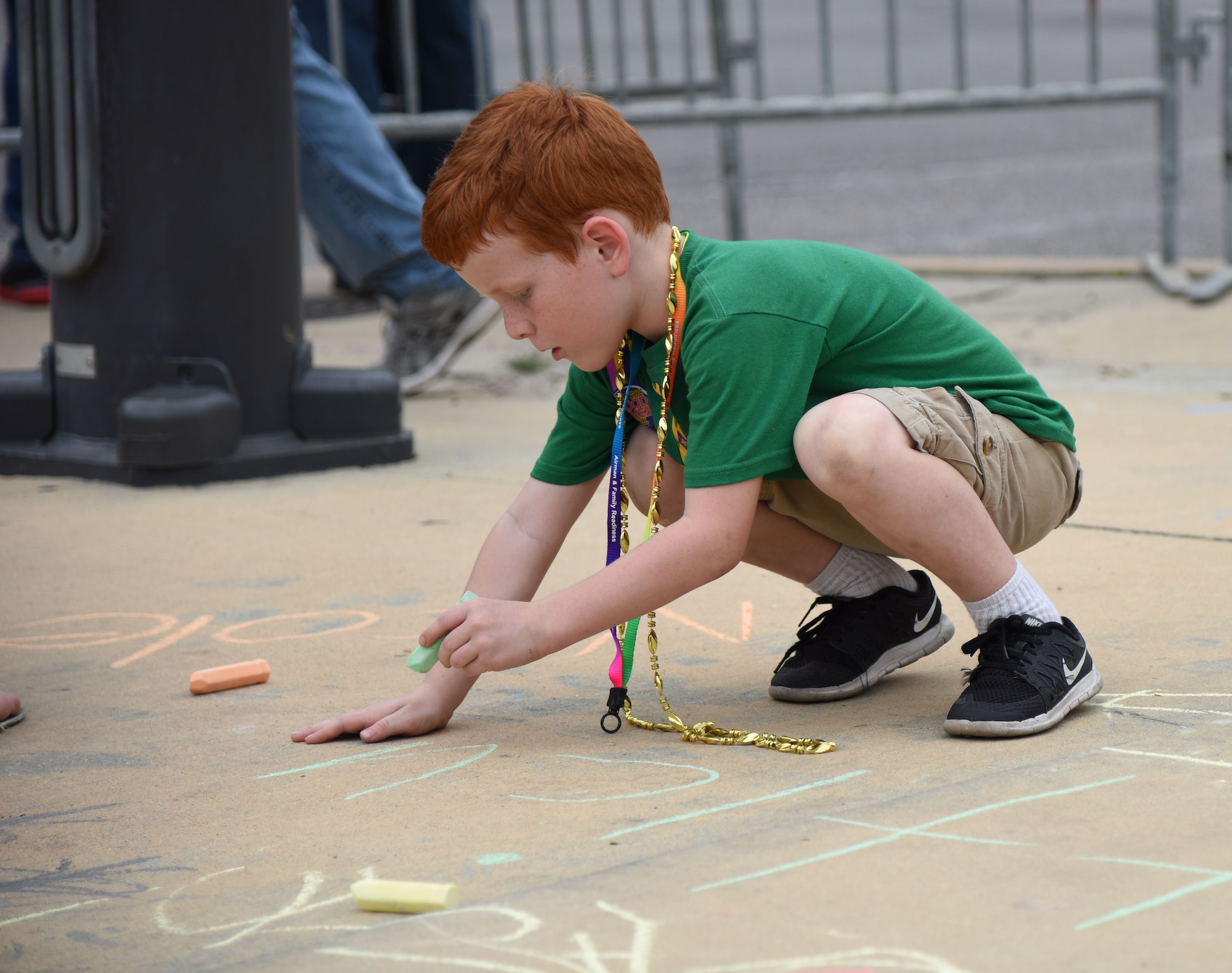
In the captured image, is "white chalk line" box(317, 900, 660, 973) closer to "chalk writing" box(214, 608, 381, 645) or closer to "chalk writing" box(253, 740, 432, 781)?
"chalk writing" box(253, 740, 432, 781)

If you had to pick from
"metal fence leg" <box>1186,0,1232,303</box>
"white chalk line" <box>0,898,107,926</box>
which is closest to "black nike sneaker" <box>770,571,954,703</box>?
"white chalk line" <box>0,898,107,926</box>

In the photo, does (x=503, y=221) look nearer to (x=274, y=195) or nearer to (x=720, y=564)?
(x=720, y=564)

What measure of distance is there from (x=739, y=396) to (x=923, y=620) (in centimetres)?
51

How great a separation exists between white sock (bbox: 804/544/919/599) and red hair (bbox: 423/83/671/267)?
0.53 meters

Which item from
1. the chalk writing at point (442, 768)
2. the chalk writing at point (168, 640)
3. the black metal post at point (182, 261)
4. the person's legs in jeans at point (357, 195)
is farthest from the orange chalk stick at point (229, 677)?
the person's legs in jeans at point (357, 195)

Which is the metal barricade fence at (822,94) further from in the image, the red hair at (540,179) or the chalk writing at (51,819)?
the chalk writing at (51,819)

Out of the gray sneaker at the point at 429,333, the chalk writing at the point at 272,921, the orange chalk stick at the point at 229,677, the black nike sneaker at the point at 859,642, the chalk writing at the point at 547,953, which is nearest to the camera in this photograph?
the chalk writing at the point at 547,953

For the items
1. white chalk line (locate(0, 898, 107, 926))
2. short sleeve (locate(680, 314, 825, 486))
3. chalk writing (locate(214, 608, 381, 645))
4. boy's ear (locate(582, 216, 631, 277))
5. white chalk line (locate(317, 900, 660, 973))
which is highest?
boy's ear (locate(582, 216, 631, 277))

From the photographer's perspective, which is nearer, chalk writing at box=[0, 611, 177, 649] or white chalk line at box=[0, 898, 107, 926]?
white chalk line at box=[0, 898, 107, 926]

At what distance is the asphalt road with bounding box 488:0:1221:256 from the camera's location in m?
7.26

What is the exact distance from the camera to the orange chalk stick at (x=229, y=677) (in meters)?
2.10

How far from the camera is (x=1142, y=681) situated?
1936 mm

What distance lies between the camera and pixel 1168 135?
5328mm

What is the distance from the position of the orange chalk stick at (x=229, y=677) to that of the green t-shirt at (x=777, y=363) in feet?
1.51
